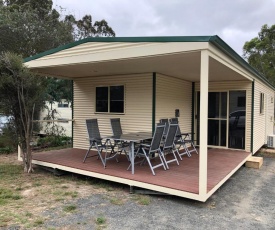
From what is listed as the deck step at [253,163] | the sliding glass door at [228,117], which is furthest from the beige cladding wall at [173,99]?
the deck step at [253,163]

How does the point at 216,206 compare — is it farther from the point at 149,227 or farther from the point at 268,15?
the point at 268,15

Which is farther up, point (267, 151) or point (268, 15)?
point (268, 15)

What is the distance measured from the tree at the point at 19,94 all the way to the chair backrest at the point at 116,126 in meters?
1.84

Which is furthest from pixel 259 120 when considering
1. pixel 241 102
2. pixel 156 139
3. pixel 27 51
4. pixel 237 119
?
pixel 27 51

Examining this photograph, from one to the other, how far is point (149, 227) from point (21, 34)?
30.7 feet

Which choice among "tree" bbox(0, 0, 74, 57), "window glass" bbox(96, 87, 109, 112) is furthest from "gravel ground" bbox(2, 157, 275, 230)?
"tree" bbox(0, 0, 74, 57)

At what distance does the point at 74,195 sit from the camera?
4.16m

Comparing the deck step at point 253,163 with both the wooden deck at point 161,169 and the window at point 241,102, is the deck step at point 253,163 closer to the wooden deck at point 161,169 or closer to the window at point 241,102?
the wooden deck at point 161,169

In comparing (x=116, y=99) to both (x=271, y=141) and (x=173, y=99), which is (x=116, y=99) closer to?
(x=173, y=99)

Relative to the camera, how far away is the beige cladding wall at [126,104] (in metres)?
6.30

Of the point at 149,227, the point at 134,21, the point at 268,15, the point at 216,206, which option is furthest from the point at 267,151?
the point at 268,15

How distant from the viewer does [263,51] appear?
958 inches

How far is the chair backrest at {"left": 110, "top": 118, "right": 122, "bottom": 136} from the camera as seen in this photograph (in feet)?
21.0

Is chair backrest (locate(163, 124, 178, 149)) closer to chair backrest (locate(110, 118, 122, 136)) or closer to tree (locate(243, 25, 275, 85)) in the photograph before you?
chair backrest (locate(110, 118, 122, 136))
